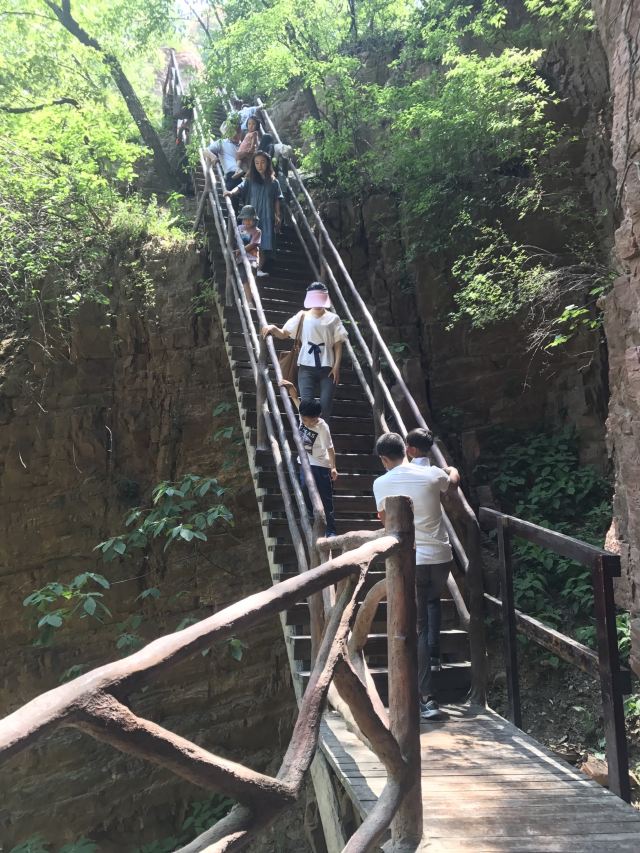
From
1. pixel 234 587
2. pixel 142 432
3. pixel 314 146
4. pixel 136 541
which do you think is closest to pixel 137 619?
pixel 136 541

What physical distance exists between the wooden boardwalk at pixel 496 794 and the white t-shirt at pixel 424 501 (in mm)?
1034

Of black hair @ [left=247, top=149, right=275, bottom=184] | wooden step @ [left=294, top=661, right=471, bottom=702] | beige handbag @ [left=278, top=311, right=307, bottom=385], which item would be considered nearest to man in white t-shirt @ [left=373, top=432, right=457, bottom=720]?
wooden step @ [left=294, top=661, right=471, bottom=702]

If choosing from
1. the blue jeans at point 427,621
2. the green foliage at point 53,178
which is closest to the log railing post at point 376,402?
the blue jeans at point 427,621

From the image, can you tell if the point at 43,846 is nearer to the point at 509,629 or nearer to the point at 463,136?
the point at 509,629

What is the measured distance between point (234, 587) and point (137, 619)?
180 cm

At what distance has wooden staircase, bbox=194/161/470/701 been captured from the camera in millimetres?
4406

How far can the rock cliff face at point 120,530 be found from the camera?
7391 millimetres

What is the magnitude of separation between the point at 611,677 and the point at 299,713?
202cm

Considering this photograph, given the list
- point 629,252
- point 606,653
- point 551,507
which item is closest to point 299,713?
point 606,653

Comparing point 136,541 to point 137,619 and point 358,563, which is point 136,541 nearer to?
point 137,619

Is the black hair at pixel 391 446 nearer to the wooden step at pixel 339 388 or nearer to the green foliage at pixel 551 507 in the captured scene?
the wooden step at pixel 339 388

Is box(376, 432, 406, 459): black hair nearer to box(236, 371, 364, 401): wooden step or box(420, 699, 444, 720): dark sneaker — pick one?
box(420, 699, 444, 720): dark sneaker

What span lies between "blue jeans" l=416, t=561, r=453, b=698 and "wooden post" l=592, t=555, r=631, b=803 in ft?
3.11

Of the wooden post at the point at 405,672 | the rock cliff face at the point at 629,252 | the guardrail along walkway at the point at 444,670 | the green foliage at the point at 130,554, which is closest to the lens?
the wooden post at the point at 405,672
